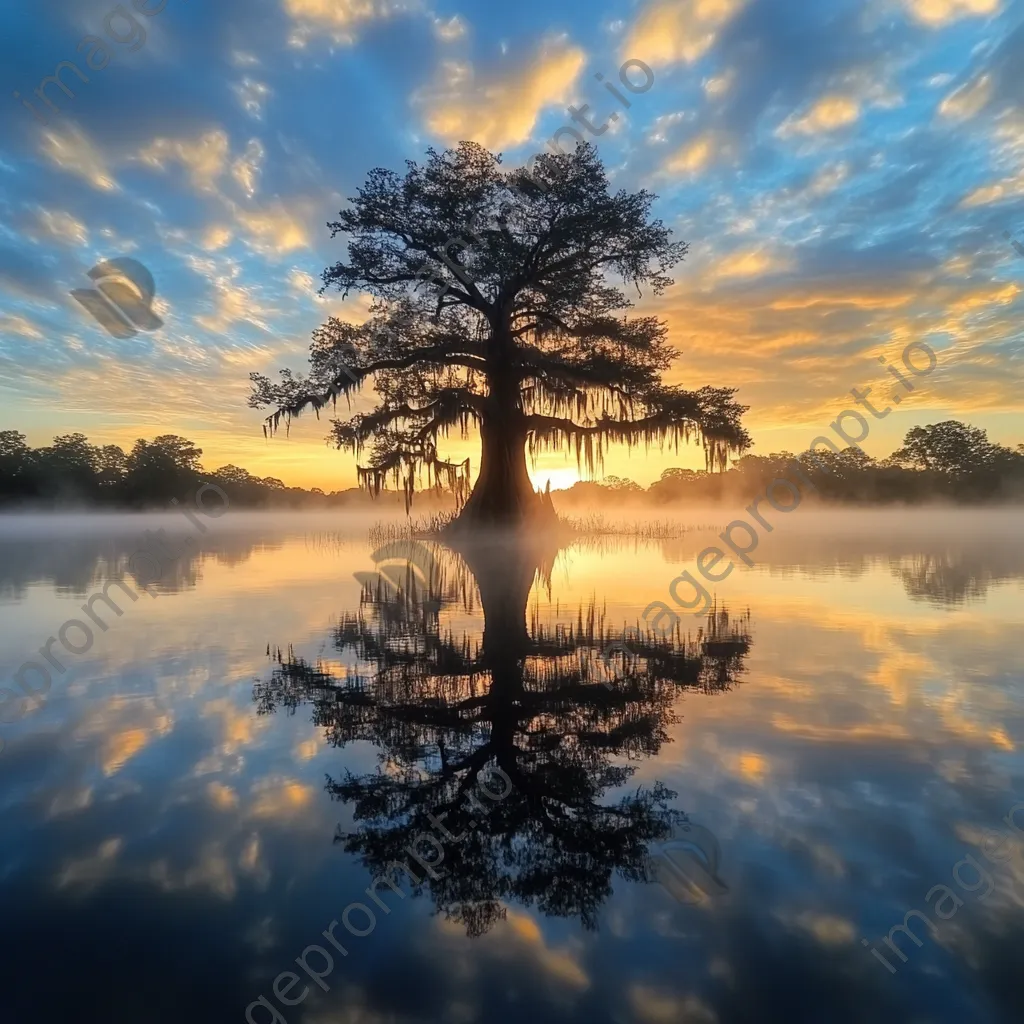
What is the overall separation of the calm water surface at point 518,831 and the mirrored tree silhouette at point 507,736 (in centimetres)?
2

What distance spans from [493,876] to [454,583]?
8.36 metres

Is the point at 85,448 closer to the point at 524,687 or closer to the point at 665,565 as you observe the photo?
the point at 665,565

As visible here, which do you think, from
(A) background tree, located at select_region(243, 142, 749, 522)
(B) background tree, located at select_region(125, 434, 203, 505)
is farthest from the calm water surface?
(B) background tree, located at select_region(125, 434, 203, 505)

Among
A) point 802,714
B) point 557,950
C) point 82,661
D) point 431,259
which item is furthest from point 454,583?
point 431,259

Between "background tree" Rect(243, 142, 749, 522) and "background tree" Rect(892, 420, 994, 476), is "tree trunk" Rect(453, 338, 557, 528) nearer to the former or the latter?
"background tree" Rect(243, 142, 749, 522)

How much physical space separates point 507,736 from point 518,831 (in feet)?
3.28

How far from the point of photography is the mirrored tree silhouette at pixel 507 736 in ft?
7.93

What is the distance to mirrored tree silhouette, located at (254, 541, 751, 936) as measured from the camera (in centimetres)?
242

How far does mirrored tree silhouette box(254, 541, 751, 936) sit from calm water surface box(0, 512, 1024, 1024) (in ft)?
0.06

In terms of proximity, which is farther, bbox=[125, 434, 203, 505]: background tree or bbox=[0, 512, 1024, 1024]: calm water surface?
bbox=[125, 434, 203, 505]: background tree

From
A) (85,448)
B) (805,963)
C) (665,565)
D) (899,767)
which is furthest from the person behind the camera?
(85,448)

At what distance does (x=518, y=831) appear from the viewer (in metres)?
2.65

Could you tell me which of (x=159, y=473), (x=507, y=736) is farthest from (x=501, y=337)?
(x=159, y=473)

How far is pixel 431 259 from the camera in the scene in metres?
21.2
